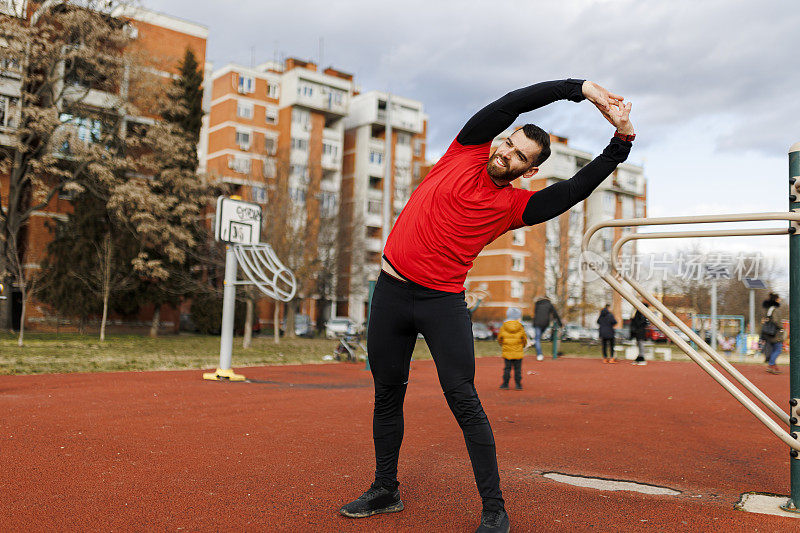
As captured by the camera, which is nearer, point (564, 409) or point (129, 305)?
point (564, 409)

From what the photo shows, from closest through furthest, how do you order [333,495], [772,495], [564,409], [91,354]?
[333,495] → [772,495] → [564,409] → [91,354]

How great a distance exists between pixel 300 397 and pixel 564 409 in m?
3.43

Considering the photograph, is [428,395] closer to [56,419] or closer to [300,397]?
[300,397]

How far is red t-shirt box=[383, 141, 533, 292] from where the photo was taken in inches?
126

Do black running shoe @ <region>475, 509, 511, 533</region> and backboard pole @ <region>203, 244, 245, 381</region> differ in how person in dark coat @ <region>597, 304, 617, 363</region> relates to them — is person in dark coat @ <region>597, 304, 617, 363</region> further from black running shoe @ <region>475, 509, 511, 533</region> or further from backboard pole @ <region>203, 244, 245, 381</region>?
black running shoe @ <region>475, 509, 511, 533</region>

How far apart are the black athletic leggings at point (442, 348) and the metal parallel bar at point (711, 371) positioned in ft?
3.86

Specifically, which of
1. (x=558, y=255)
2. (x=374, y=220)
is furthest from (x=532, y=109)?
(x=374, y=220)

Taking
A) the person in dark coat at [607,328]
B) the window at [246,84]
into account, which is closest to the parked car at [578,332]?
the person in dark coat at [607,328]

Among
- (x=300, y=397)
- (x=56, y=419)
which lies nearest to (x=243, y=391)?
(x=300, y=397)

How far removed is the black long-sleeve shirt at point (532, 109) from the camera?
9.94ft

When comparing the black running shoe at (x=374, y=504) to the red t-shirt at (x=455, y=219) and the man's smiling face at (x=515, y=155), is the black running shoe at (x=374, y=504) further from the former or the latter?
the man's smiling face at (x=515, y=155)

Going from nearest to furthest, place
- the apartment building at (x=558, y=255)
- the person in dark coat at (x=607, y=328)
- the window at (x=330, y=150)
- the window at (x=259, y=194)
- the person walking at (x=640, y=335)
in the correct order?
1. the person walking at (x=640, y=335)
2. the person in dark coat at (x=607, y=328)
3. the window at (x=259, y=194)
4. the apartment building at (x=558, y=255)
5. the window at (x=330, y=150)

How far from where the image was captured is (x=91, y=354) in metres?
A: 16.9

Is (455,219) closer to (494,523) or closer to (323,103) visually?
(494,523)
